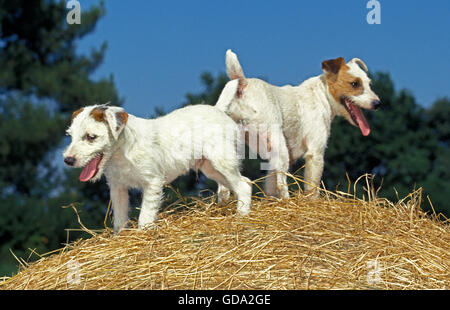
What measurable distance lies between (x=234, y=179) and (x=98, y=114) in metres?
1.52

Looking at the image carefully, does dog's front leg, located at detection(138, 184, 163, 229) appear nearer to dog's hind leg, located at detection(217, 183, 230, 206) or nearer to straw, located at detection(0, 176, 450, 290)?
straw, located at detection(0, 176, 450, 290)

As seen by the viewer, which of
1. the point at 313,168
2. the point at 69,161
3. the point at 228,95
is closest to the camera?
the point at 69,161

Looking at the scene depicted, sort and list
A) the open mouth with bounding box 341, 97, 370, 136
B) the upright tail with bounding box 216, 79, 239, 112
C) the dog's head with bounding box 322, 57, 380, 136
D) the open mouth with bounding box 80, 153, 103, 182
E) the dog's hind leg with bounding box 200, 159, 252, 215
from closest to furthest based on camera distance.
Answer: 1. the open mouth with bounding box 80, 153, 103, 182
2. the dog's hind leg with bounding box 200, 159, 252, 215
3. the upright tail with bounding box 216, 79, 239, 112
4. the dog's head with bounding box 322, 57, 380, 136
5. the open mouth with bounding box 341, 97, 370, 136

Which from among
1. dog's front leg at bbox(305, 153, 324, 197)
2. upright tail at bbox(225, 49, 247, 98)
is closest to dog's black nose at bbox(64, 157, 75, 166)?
upright tail at bbox(225, 49, 247, 98)

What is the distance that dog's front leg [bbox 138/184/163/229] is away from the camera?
5.27 meters

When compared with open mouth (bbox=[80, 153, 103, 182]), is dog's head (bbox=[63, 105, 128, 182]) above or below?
above

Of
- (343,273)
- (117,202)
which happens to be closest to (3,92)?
(117,202)

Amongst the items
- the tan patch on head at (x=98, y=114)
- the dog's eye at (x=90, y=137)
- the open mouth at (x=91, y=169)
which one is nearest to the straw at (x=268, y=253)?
the open mouth at (x=91, y=169)

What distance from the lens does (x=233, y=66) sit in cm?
623

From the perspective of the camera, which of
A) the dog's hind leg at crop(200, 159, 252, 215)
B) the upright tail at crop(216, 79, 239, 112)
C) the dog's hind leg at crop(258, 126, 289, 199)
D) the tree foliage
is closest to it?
the dog's hind leg at crop(200, 159, 252, 215)

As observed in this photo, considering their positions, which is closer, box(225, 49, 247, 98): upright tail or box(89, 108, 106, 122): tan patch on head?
box(89, 108, 106, 122): tan patch on head

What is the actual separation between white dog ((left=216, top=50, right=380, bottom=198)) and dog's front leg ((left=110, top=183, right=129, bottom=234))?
146 centimetres

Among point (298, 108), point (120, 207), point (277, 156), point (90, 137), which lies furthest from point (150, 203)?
point (298, 108)

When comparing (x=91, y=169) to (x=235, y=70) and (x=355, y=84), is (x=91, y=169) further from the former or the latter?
(x=355, y=84)
